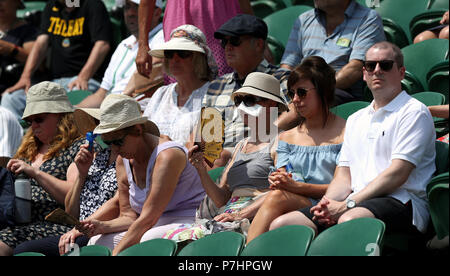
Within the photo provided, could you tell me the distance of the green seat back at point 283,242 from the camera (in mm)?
3453

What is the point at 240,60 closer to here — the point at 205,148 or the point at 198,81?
the point at 198,81

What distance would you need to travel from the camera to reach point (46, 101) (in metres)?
5.38

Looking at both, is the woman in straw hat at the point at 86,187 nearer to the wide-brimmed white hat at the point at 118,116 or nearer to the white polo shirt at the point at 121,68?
the wide-brimmed white hat at the point at 118,116

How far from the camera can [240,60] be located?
5.18 m

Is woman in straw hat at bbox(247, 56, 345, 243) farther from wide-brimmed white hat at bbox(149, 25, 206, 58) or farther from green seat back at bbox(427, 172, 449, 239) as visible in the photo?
wide-brimmed white hat at bbox(149, 25, 206, 58)

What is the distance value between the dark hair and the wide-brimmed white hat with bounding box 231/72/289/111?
0.84 ft

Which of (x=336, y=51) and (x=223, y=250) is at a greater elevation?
(x=336, y=51)

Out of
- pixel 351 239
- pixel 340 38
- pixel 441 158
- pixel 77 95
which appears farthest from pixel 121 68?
Answer: pixel 351 239

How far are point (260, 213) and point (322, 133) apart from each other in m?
0.65

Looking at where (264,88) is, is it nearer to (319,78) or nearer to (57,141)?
(319,78)

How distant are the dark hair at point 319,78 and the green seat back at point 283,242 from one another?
93cm

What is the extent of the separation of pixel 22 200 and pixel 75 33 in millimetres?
2804

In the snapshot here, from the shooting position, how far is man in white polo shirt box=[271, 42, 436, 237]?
3.60m
